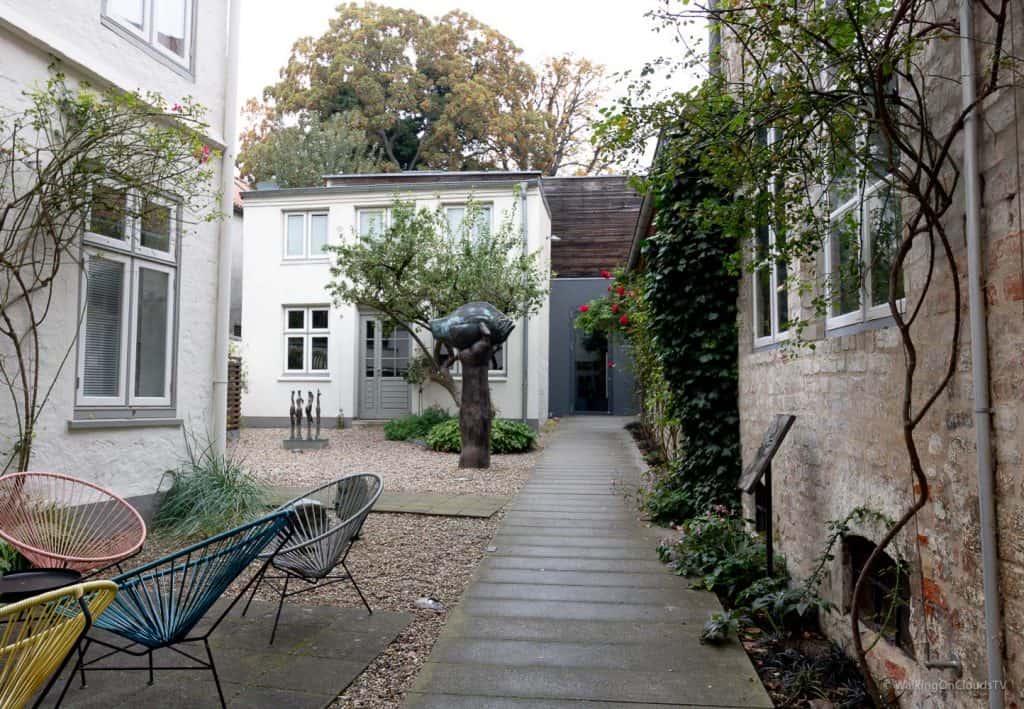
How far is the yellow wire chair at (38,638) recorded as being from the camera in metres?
1.87

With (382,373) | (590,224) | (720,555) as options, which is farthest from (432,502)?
(590,224)

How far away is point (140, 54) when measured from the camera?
20.7 ft

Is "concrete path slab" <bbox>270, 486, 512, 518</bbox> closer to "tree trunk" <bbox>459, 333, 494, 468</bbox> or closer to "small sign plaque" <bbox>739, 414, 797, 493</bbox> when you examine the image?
"tree trunk" <bbox>459, 333, 494, 468</bbox>

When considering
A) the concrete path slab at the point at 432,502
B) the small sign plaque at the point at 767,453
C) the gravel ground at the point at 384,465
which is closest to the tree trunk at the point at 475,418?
the gravel ground at the point at 384,465

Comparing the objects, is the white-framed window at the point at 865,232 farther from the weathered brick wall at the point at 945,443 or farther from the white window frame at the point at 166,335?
the white window frame at the point at 166,335

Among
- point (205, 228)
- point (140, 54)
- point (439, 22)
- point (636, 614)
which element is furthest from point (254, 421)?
point (439, 22)

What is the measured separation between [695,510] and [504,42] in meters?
25.1

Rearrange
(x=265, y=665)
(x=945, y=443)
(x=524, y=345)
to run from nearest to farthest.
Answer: (x=945, y=443)
(x=265, y=665)
(x=524, y=345)

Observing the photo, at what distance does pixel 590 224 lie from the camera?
22.3 meters

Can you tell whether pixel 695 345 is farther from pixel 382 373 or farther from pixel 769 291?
pixel 382 373

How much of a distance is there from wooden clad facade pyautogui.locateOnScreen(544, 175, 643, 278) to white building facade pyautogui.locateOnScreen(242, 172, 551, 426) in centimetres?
522

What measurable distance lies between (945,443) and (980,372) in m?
0.40

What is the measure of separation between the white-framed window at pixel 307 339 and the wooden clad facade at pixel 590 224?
800 cm

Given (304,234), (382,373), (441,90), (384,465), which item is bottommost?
(384,465)
